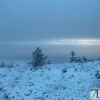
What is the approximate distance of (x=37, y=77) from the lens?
66.7ft

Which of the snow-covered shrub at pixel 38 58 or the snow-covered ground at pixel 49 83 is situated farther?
the snow-covered shrub at pixel 38 58

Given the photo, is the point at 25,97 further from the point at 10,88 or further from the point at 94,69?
the point at 94,69

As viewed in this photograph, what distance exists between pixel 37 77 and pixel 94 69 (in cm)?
561

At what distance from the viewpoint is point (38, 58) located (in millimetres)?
28656

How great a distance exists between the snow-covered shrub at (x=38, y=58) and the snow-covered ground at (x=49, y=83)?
513 cm

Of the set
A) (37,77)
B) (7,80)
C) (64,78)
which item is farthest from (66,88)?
(7,80)

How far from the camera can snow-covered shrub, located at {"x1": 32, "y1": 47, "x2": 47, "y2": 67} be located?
2772 cm

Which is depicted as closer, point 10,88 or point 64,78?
point 10,88

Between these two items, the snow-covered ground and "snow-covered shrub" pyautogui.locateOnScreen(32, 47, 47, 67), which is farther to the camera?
"snow-covered shrub" pyautogui.locateOnScreen(32, 47, 47, 67)

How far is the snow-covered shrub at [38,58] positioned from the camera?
27719 mm

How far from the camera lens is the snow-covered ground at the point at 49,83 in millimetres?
16562

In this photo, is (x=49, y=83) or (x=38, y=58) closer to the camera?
(x=49, y=83)

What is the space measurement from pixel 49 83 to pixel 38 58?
1010 centimetres

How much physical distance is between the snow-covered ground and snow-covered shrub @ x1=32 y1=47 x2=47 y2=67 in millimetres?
5135
